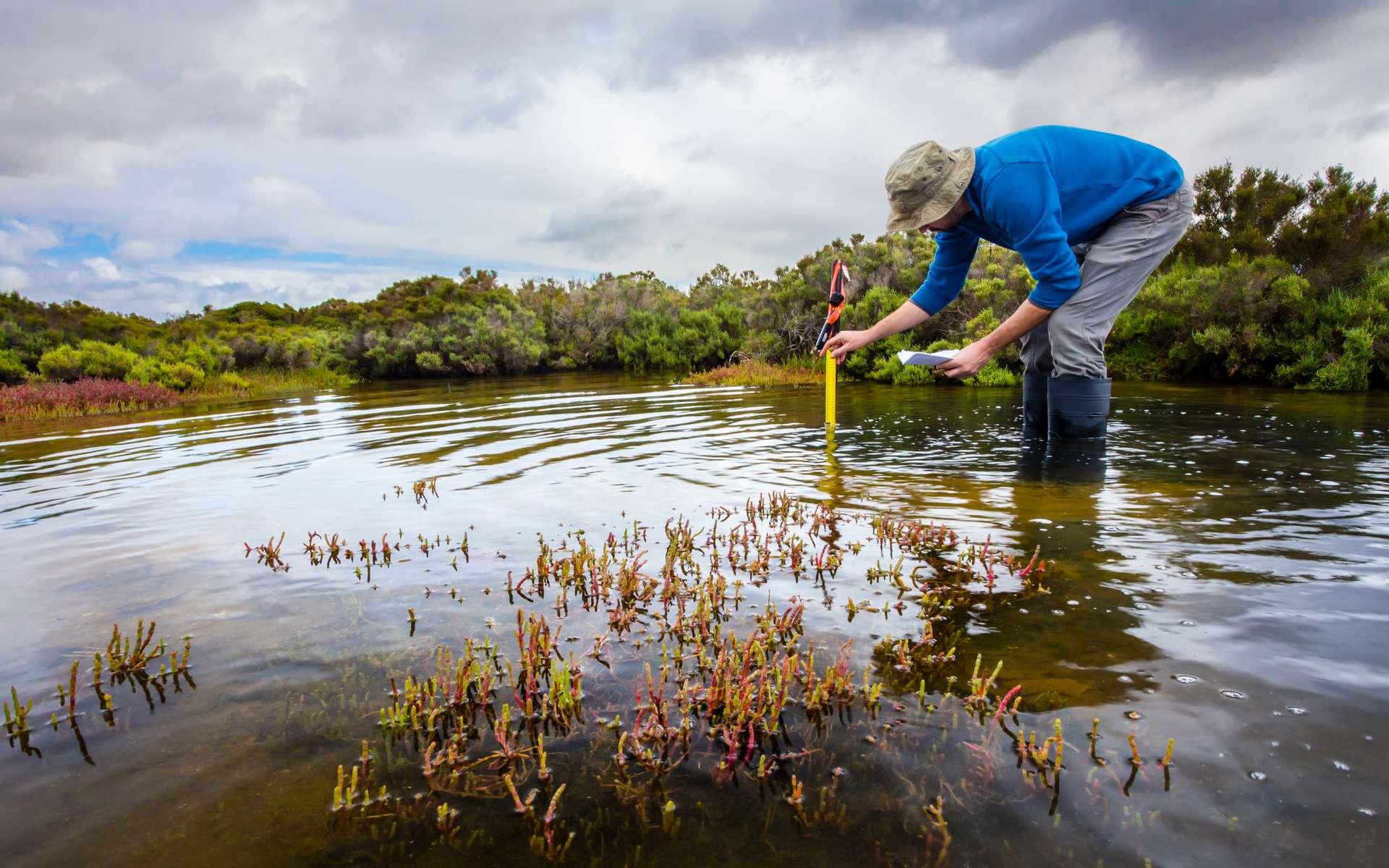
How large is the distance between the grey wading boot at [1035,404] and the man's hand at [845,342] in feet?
8.49

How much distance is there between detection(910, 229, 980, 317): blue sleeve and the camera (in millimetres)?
6156

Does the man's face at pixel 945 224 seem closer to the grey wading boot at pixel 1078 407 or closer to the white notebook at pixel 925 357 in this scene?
the white notebook at pixel 925 357

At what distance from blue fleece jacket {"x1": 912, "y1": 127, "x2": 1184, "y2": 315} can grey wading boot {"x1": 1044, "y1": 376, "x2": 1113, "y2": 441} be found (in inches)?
51.7

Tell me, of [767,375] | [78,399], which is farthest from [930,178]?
[78,399]

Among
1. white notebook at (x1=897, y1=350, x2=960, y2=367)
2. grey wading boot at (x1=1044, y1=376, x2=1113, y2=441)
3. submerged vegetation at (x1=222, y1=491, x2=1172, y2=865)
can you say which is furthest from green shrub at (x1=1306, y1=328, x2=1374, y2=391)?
submerged vegetation at (x1=222, y1=491, x2=1172, y2=865)

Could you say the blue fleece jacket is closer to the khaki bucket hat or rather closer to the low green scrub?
the khaki bucket hat

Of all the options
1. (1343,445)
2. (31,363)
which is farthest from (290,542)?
(31,363)

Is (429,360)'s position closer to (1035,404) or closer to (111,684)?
(1035,404)

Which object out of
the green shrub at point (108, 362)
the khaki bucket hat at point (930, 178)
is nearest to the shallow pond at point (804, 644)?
the khaki bucket hat at point (930, 178)

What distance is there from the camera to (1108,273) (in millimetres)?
6129

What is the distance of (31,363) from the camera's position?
27266 mm

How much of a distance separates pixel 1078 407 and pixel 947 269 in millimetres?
1982

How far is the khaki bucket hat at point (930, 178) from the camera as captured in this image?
521 centimetres

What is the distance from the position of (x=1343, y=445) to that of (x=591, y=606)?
332 inches
